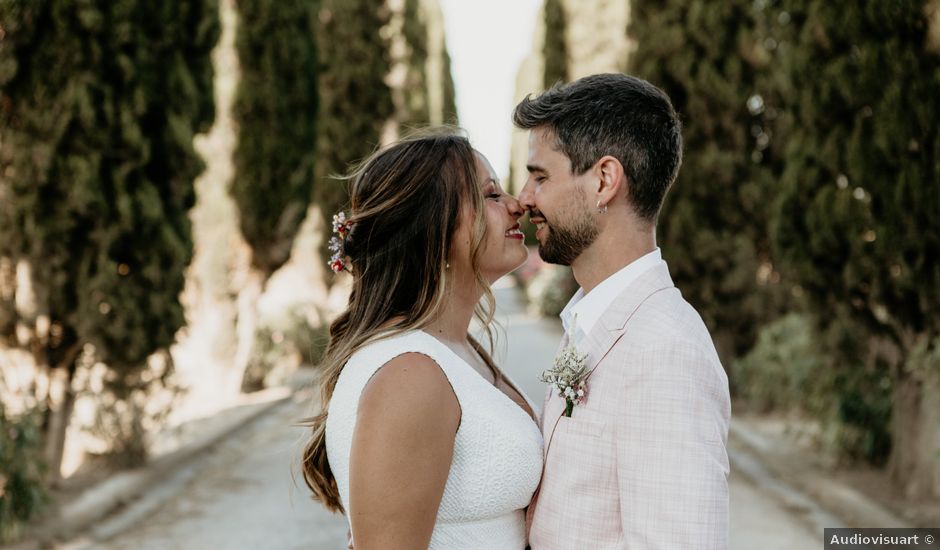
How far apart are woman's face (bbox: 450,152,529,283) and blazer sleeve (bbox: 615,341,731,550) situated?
738 mm

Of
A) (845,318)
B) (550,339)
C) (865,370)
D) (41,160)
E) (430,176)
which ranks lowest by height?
(550,339)

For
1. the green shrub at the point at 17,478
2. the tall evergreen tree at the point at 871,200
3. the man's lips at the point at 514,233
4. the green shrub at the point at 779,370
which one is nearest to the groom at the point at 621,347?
the man's lips at the point at 514,233

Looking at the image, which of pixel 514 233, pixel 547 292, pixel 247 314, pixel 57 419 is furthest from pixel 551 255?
pixel 547 292

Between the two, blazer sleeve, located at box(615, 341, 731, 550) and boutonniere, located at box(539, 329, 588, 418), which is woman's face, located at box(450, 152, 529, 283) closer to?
boutonniere, located at box(539, 329, 588, 418)

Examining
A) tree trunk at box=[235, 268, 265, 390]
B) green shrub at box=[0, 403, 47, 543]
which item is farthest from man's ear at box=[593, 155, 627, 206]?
tree trunk at box=[235, 268, 265, 390]

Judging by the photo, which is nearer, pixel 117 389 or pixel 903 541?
pixel 903 541

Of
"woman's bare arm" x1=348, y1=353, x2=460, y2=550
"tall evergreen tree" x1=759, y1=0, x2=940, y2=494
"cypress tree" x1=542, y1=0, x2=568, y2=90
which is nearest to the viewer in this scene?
"woman's bare arm" x1=348, y1=353, x2=460, y2=550

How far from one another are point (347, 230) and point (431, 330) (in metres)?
0.36

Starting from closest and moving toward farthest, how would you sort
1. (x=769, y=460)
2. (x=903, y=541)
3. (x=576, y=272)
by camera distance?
(x=576, y=272) < (x=903, y=541) < (x=769, y=460)

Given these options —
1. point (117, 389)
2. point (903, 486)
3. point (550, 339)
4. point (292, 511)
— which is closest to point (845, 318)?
point (903, 486)

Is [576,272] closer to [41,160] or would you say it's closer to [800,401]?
[41,160]

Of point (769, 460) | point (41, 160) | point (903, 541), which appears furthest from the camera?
point (769, 460)

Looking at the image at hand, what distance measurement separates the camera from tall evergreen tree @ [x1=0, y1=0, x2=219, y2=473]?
5.91 meters

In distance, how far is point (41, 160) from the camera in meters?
5.85
